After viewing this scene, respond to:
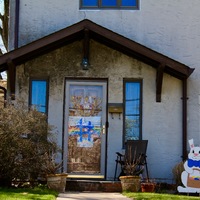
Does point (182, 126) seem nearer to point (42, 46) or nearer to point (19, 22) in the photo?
point (42, 46)

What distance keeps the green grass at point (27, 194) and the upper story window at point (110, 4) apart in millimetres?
4820

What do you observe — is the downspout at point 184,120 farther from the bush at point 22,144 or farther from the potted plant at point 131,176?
the bush at point 22,144

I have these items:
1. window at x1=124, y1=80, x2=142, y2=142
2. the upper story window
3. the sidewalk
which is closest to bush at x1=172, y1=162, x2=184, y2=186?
window at x1=124, y1=80, x2=142, y2=142

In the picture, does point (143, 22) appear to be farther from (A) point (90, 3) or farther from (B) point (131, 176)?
(B) point (131, 176)

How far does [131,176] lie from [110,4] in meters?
4.51

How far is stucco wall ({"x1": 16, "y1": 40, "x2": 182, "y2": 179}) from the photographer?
467 inches

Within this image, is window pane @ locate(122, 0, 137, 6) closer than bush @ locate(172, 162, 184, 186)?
No

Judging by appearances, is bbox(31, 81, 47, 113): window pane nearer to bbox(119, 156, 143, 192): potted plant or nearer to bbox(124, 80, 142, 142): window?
bbox(124, 80, 142, 142): window

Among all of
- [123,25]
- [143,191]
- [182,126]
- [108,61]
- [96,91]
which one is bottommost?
[143,191]

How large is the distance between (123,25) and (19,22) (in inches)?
102

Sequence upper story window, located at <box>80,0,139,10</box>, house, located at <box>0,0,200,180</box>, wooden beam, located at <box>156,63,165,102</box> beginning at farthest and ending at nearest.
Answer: upper story window, located at <box>80,0,139,10</box> < house, located at <box>0,0,200,180</box> < wooden beam, located at <box>156,63,165,102</box>

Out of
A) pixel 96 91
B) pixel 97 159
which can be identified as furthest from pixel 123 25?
pixel 97 159

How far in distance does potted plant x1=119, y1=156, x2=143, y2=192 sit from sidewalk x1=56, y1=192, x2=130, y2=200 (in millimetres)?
287

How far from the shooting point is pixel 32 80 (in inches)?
480
